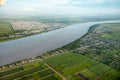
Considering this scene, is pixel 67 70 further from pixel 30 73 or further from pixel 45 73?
pixel 30 73

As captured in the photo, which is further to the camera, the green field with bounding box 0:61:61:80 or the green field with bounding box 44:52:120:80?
the green field with bounding box 44:52:120:80

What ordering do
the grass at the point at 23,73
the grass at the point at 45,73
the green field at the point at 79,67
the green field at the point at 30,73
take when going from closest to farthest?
the grass at the point at 23,73 < the green field at the point at 30,73 < the green field at the point at 79,67 < the grass at the point at 45,73


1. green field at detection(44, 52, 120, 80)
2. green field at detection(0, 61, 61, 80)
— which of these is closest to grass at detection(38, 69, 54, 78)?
green field at detection(0, 61, 61, 80)

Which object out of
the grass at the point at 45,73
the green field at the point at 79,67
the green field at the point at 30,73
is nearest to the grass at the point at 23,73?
the green field at the point at 30,73

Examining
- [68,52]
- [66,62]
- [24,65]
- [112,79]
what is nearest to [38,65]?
[24,65]

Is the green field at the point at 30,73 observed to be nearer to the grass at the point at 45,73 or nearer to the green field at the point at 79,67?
the grass at the point at 45,73

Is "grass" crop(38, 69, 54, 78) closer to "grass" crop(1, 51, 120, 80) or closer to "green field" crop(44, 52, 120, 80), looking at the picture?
"grass" crop(1, 51, 120, 80)

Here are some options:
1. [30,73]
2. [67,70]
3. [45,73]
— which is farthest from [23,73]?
[67,70]

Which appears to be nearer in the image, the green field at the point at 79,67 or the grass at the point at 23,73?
the grass at the point at 23,73
